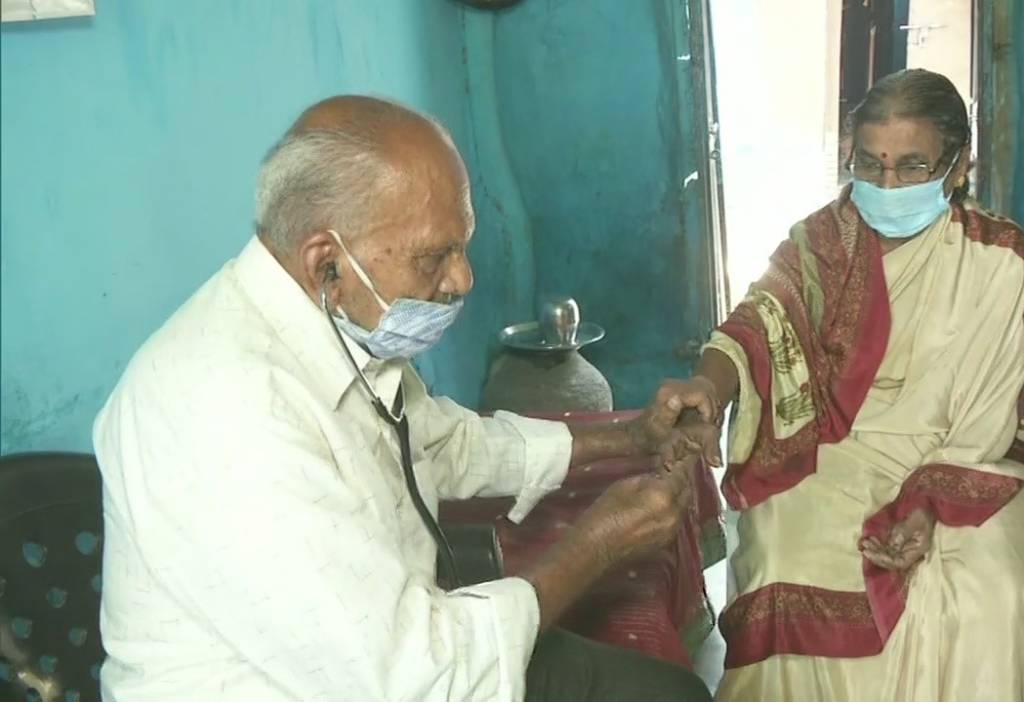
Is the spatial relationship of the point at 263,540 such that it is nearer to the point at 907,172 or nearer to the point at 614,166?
the point at 907,172

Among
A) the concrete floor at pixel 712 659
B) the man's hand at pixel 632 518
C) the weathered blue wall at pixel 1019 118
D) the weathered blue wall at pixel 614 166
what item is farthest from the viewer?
the weathered blue wall at pixel 614 166

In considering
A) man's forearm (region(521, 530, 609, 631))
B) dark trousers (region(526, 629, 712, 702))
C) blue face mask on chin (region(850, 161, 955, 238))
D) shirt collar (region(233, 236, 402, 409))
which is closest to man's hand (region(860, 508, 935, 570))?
dark trousers (region(526, 629, 712, 702))

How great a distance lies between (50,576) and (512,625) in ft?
2.05

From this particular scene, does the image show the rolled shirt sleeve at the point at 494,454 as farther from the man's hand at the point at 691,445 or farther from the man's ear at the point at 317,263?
the man's ear at the point at 317,263

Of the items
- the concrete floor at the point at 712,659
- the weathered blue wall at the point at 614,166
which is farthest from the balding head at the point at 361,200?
the weathered blue wall at the point at 614,166

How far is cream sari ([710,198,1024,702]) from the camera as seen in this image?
190 cm

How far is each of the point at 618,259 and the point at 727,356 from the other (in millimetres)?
2033

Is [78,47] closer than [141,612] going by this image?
No

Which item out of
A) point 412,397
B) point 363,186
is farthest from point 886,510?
point 363,186

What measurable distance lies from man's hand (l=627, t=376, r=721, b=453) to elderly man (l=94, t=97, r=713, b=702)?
0.40 m

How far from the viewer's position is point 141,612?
1257mm

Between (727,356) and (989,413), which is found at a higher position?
(727,356)

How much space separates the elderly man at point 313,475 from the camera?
1.17 meters

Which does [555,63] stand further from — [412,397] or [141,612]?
[141,612]
